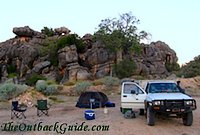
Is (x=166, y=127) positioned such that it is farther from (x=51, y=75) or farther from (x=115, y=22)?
(x=51, y=75)

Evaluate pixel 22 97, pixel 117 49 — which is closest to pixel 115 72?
pixel 117 49

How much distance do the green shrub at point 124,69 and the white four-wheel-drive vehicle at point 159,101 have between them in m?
24.5

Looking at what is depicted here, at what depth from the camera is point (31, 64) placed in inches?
2094

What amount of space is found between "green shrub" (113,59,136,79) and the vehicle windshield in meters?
24.9

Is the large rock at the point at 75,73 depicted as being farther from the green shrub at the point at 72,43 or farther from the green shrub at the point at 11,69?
the green shrub at the point at 11,69

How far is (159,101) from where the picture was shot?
11000mm

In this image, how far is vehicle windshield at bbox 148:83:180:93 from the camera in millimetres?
12703

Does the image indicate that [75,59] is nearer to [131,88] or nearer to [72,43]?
[72,43]

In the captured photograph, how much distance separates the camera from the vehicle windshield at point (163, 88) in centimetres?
1270

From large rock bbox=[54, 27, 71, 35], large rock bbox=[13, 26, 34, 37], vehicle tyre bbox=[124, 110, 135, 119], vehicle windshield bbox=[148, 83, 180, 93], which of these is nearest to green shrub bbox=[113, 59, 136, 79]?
vehicle tyre bbox=[124, 110, 135, 119]

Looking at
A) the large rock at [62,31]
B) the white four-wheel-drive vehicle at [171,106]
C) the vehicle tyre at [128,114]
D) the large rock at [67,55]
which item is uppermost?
the large rock at [62,31]

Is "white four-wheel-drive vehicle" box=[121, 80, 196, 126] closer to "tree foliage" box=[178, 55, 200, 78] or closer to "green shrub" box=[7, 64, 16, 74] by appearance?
"tree foliage" box=[178, 55, 200, 78]

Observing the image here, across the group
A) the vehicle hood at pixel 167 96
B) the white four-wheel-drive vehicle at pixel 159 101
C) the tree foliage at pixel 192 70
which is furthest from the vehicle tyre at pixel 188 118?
the tree foliage at pixel 192 70

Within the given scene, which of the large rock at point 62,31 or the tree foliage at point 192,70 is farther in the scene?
the large rock at point 62,31
